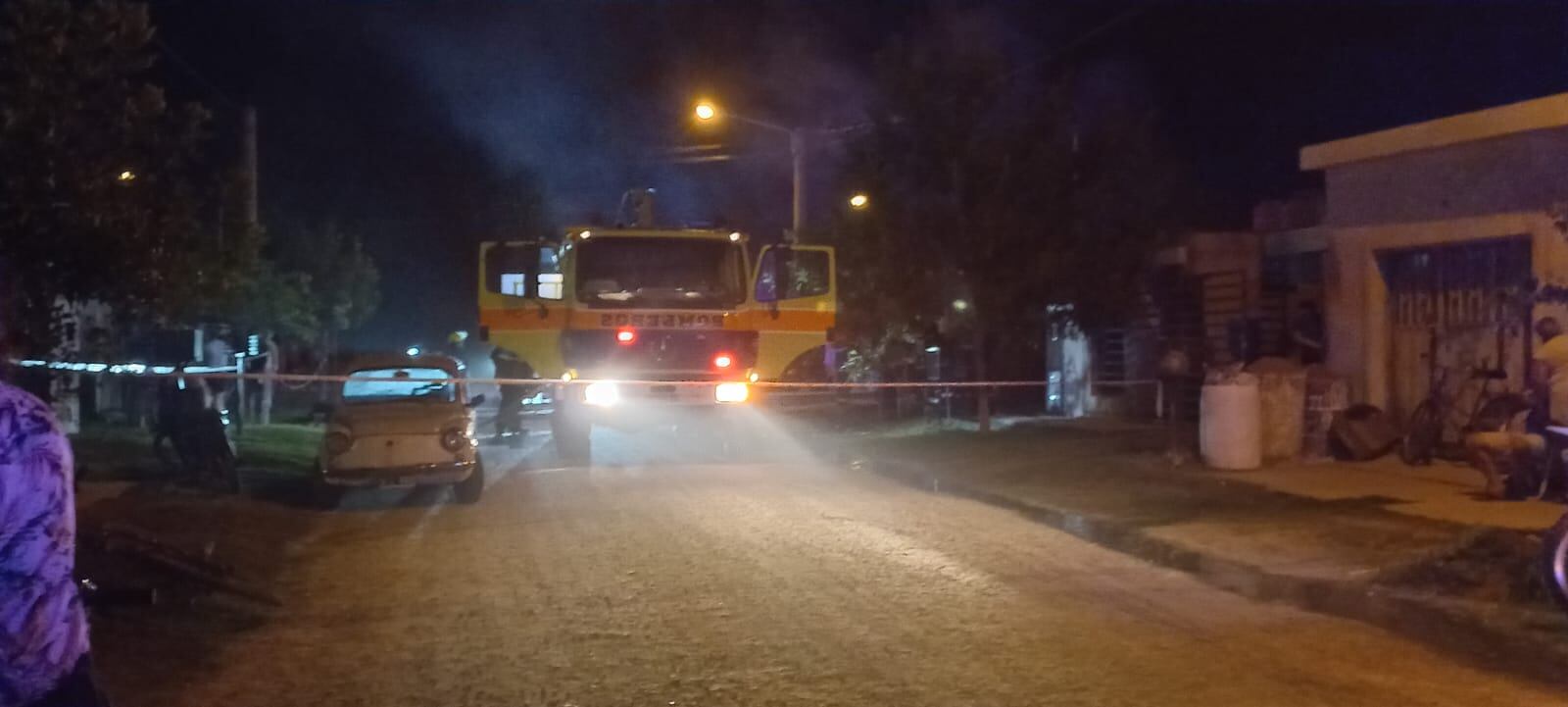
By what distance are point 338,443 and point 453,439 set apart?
1059 millimetres

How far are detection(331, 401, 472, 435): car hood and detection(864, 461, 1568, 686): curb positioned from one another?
18.2 feet

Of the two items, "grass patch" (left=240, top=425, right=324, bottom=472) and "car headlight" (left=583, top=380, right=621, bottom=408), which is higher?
"car headlight" (left=583, top=380, right=621, bottom=408)

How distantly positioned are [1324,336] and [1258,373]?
236 cm

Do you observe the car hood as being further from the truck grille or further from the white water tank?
the white water tank

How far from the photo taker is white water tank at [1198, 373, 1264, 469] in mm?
16375

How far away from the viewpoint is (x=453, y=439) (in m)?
14.8

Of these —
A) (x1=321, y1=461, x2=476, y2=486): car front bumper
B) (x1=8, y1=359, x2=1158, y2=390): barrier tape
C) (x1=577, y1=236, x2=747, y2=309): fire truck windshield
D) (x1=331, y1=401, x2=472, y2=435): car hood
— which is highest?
(x1=577, y1=236, x2=747, y2=309): fire truck windshield

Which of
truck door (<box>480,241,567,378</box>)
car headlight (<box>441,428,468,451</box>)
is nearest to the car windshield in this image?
car headlight (<box>441,428,468,451</box>)

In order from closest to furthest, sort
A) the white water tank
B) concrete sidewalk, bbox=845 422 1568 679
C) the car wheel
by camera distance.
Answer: concrete sidewalk, bbox=845 422 1568 679 < the car wheel < the white water tank

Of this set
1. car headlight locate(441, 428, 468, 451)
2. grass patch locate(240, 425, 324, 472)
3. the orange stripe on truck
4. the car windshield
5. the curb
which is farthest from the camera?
grass patch locate(240, 425, 324, 472)

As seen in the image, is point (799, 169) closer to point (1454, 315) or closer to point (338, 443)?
point (1454, 315)

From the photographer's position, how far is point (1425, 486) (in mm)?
14594

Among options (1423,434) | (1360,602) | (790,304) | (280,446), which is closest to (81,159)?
(790,304)

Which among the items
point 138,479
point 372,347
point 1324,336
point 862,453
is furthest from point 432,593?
point 372,347
